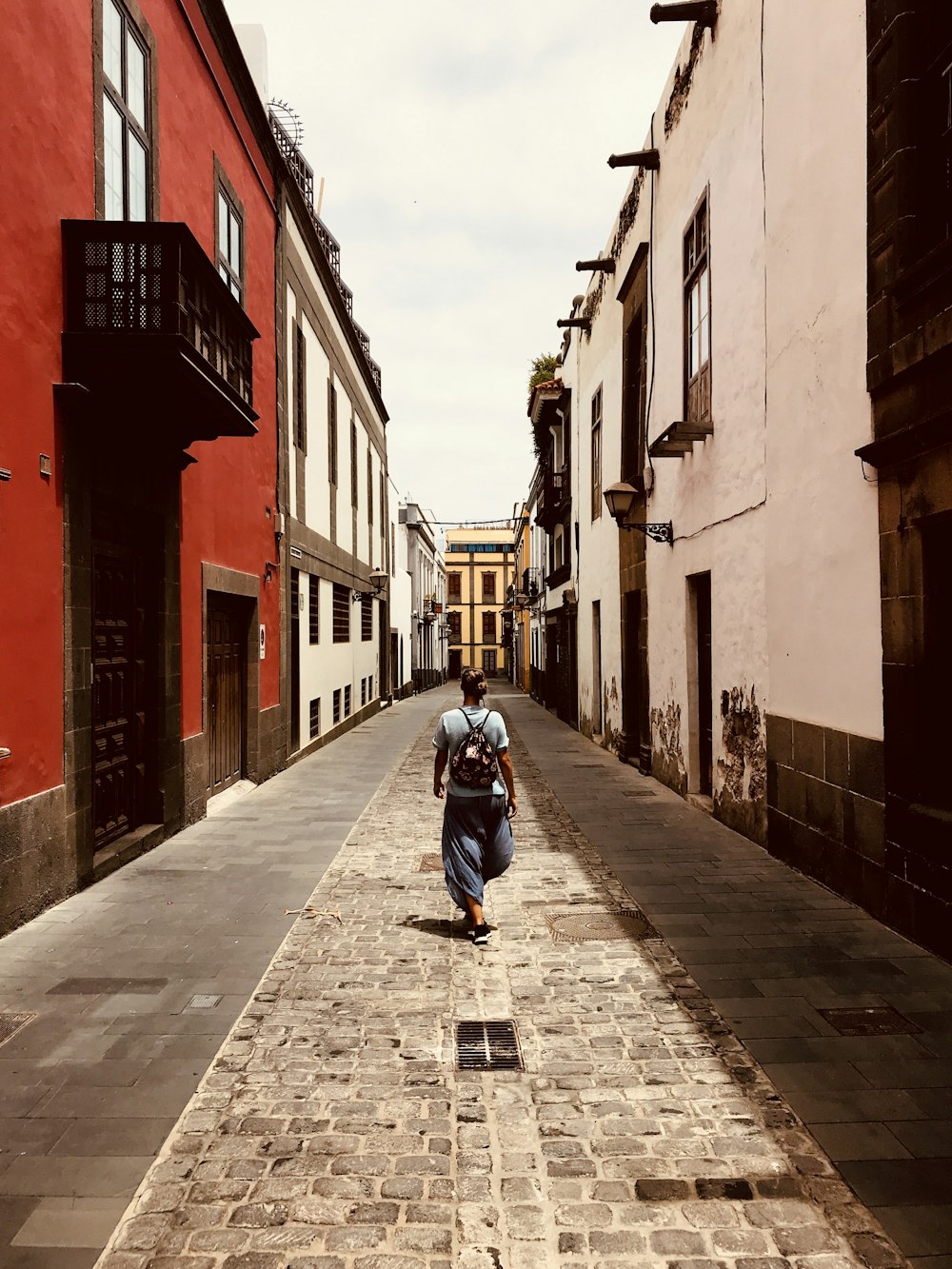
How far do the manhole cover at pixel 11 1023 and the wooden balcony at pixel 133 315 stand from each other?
423 cm

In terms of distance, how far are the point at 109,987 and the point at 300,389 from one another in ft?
39.7

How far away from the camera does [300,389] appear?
49.0ft

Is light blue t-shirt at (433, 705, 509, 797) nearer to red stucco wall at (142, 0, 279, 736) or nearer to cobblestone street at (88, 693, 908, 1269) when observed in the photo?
cobblestone street at (88, 693, 908, 1269)

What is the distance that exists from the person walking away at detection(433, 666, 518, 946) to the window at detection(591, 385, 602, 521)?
1230 cm

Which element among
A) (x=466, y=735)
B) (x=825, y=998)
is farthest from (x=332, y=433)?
(x=825, y=998)

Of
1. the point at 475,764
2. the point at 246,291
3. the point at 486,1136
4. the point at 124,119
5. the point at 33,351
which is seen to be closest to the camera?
the point at 486,1136

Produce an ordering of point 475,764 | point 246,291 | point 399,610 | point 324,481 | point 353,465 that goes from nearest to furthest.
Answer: point 475,764 < point 246,291 < point 324,481 < point 353,465 < point 399,610

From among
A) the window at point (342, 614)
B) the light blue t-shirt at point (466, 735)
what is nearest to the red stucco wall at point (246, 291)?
the light blue t-shirt at point (466, 735)

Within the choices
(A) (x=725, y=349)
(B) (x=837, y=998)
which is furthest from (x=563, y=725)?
(B) (x=837, y=998)

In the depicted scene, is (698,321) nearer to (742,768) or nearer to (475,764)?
(742,768)

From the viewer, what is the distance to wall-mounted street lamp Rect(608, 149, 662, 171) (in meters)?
11.8

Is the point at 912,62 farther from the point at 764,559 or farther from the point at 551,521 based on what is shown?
the point at 551,521

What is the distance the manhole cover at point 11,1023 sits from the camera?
3996 millimetres

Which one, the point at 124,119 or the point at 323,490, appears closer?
the point at 124,119
